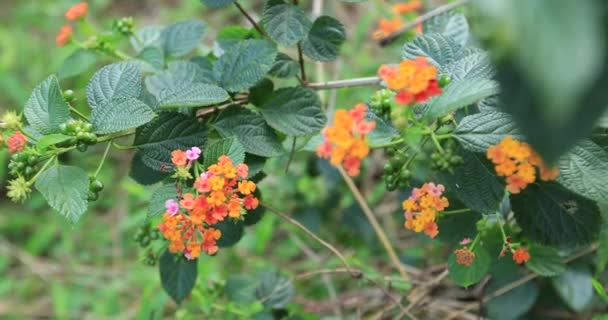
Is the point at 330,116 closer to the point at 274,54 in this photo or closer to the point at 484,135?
the point at 274,54

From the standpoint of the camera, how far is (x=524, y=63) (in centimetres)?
53

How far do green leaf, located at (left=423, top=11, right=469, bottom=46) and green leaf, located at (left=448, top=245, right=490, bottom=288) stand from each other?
0.43 meters

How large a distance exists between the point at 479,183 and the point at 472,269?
7.4 inches

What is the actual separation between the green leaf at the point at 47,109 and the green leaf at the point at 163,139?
0.12m

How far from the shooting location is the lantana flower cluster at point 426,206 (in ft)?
3.49

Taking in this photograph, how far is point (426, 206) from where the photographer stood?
1065 mm

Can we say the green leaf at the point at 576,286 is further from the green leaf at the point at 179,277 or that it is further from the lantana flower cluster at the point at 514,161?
the green leaf at the point at 179,277

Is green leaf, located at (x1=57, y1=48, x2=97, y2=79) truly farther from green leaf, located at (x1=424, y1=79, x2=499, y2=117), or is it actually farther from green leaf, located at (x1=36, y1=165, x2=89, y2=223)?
green leaf, located at (x1=424, y1=79, x2=499, y2=117)

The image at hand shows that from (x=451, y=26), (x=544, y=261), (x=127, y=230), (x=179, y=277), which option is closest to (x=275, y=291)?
(x=179, y=277)

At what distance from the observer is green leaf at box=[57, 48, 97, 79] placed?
140 centimetres

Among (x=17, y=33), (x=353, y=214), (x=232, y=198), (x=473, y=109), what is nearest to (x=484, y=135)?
(x=473, y=109)

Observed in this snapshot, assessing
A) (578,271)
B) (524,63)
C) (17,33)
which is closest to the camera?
(524,63)

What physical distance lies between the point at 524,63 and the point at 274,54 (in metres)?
0.70

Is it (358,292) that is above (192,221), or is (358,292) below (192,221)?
below
